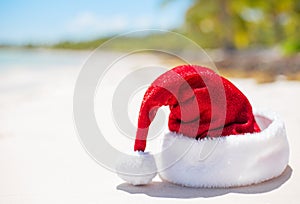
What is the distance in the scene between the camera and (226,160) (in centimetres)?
189

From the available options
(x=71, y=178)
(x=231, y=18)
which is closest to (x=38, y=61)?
(x=231, y=18)

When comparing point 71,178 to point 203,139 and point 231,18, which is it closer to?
point 203,139

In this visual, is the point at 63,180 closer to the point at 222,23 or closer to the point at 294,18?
the point at 222,23

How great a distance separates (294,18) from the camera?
24.5 meters

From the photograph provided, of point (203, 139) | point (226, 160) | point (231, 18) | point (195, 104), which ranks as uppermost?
point (231, 18)

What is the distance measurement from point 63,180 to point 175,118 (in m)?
0.68

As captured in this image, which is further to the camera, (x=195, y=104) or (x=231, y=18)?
(x=231, y=18)

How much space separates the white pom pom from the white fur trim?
12cm

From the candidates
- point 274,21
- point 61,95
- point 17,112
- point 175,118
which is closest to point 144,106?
Result: point 175,118

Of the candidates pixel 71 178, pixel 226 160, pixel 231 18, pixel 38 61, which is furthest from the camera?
pixel 38 61

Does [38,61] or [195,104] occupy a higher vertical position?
[38,61]

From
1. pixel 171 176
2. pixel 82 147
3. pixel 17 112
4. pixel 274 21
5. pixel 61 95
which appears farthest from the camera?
pixel 274 21

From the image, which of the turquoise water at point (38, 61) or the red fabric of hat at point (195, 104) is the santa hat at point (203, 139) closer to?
the red fabric of hat at point (195, 104)

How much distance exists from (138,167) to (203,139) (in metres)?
0.32
